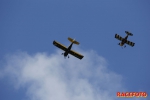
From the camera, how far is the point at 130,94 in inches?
1989

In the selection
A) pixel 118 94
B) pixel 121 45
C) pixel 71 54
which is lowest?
pixel 118 94

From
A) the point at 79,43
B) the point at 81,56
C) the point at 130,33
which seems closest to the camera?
the point at 79,43

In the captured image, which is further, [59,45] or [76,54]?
[76,54]

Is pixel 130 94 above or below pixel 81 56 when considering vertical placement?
below

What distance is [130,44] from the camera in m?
65.4

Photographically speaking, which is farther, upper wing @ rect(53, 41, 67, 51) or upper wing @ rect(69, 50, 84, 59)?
upper wing @ rect(69, 50, 84, 59)

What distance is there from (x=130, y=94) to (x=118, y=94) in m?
2.23

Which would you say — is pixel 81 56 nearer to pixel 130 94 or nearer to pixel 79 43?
pixel 79 43

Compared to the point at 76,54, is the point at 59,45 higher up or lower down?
higher up

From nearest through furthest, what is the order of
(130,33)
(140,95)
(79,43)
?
(140,95), (79,43), (130,33)

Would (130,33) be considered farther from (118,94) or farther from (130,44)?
(118,94)

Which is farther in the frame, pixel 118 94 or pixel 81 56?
pixel 81 56

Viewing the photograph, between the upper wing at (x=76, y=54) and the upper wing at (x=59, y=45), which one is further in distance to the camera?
the upper wing at (x=76, y=54)


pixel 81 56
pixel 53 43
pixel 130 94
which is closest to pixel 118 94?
pixel 130 94
